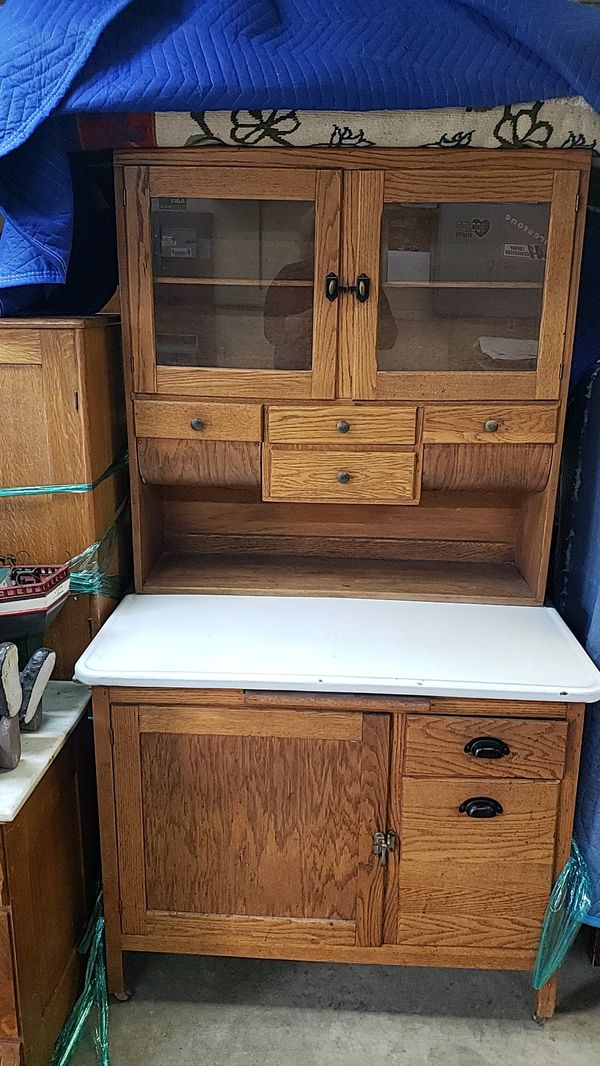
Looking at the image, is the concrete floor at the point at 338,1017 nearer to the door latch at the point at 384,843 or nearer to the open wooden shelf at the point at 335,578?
A: the door latch at the point at 384,843

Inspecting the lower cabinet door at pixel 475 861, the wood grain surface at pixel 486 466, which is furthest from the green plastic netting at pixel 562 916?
the wood grain surface at pixel 486 466

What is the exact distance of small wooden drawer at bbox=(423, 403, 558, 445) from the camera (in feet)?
6.13

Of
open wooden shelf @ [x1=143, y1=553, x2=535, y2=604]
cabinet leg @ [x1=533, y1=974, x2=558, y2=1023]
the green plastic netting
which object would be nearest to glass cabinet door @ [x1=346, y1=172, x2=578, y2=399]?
open wooden shelf @ [x1=143, y1=553, x2=535, y2=604]

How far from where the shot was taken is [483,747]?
1.65 metres

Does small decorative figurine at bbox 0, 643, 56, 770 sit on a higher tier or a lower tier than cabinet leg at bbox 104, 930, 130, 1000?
higher

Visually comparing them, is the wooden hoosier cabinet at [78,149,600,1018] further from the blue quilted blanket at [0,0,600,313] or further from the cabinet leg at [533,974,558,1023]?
the blue quilted blanket at [0,0,600,313]

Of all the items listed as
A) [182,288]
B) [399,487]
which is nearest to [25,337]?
[182,288]

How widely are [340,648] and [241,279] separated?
80 cm

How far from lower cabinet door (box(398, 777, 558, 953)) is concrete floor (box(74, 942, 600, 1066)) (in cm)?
18

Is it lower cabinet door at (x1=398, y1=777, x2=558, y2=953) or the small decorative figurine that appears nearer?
the small decorative figurine

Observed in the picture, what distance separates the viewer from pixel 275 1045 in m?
1.72

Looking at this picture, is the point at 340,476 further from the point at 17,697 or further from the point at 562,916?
the point at 562,916

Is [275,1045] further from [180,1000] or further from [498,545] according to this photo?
[498,545]

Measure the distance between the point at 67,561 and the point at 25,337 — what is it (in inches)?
18.1
